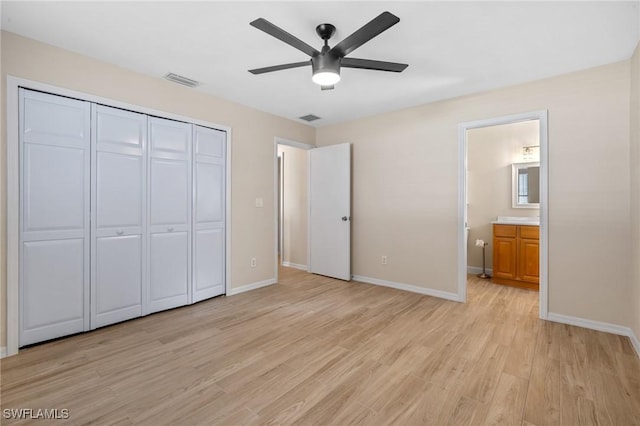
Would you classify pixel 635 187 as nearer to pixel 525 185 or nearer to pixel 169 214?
pixel 525 185

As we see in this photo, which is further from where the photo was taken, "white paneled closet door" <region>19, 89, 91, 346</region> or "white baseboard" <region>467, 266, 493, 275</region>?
"white baseboard" <region>467, 266, 493, 275</region>

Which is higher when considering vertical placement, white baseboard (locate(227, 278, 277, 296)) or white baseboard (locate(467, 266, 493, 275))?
white baseboard (locate(467, 266, 493, 275))

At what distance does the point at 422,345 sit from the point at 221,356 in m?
1.66

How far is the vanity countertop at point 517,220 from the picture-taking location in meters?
4.20

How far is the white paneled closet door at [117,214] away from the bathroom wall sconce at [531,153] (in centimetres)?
530

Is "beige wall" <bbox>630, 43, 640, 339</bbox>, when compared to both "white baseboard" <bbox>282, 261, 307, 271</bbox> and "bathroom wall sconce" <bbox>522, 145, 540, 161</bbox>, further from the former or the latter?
"white baseboard" <bbox>282, 261, 307, 271</bbox>

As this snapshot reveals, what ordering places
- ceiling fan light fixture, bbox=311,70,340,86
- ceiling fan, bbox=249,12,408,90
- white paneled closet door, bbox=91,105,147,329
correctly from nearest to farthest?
ceiling fan, bbox=249,12,408,90
ceiling fan light fixture, bbox=311,70,340,86
white paneled closet door, bbox=91,105,147,329

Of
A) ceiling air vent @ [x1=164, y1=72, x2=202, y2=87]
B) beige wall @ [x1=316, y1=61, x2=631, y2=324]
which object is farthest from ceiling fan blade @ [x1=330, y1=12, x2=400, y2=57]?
beige wall @ [x1=316, y1=61, x2=631, y2=324]

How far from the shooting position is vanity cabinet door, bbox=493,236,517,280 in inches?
169

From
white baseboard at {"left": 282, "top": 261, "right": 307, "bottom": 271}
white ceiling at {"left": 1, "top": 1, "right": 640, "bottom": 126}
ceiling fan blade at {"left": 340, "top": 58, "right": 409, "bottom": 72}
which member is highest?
white ceiling at {"left": 1, "top": 1, "right": 640, "bottom": 126}

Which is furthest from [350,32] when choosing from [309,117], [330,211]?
[330,211]

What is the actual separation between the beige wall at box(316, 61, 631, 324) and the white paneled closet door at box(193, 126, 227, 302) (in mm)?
2202

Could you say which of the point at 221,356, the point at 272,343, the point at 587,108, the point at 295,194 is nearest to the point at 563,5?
the point at 587,108

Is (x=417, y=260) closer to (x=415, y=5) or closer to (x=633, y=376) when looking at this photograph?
(x=633, y=376)
